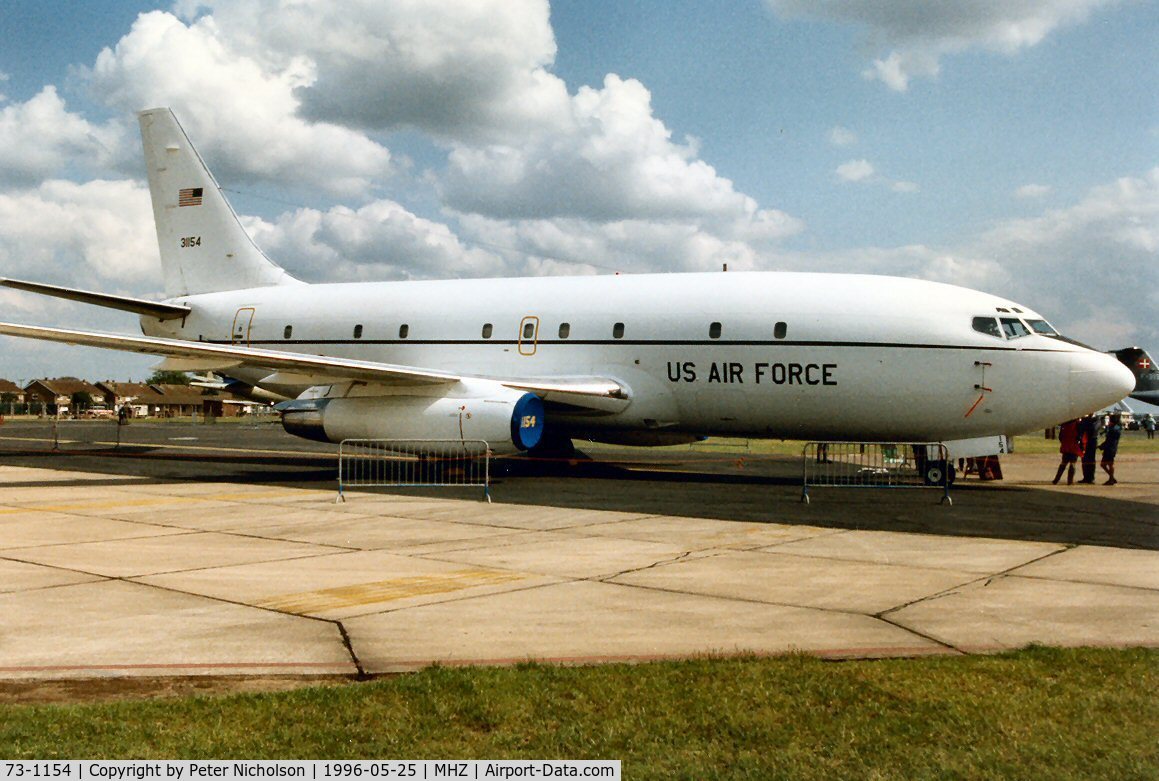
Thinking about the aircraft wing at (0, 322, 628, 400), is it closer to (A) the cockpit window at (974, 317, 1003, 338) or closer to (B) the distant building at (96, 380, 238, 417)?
(A) the cockpit window at (974, 317, 1003, 338)

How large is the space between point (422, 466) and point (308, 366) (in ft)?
14.2

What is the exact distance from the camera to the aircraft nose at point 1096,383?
1597 cm

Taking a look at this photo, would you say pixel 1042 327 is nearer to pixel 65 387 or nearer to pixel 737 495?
pixel 737 495

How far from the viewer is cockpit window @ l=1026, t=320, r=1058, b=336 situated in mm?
16672

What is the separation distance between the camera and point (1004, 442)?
55.7ft

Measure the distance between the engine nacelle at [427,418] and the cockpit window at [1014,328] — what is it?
8.18 meters

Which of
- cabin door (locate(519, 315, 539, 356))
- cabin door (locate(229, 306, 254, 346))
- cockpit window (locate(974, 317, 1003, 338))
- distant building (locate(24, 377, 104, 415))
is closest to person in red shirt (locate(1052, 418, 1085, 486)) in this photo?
cockpit window (locate(974, 317, 1003, 338))

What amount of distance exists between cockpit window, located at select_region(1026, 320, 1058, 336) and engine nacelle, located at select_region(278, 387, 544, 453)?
8.63 meters

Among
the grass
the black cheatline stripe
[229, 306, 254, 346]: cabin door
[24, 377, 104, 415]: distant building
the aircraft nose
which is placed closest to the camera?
the grass

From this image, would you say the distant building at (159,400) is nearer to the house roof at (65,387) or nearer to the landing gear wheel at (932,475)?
the house roof at (65,387)

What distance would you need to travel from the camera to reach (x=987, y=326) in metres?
16.6

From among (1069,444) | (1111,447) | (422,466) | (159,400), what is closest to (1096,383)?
(1069,444)

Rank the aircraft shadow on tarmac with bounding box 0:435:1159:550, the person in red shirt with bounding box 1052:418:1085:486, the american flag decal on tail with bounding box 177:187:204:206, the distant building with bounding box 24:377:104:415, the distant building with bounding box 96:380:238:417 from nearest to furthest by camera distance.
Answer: the aircraft shadow on tarmac with bounding box 0:435:1159:550, the person in red shirt with bounding box 1052:418:1085:486, the american flag decal on tail with bounding box 177:187:204:206, the distant building with bounding box 96:380:238:417, the distant building with bounding box 24:377:104:415

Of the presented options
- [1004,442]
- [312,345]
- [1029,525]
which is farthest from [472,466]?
[1029,525]
